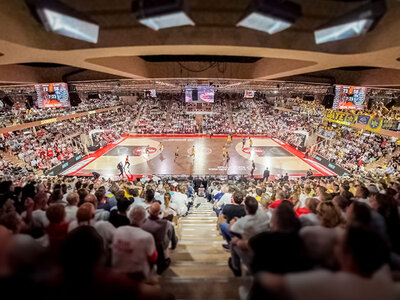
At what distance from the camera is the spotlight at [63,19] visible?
9.08 feet

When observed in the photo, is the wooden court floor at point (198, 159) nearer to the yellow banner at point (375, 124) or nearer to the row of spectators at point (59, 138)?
the row of spectators at point (59, 138)

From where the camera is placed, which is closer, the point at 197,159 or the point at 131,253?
the point at 131,253

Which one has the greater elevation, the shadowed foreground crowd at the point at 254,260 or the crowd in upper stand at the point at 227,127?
the shadowed foreground crowd at the point at 254,260

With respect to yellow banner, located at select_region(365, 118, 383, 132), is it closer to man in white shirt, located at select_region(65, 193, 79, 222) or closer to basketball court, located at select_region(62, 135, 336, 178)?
basketball court, located at select_region(62, 135, 336, 178)

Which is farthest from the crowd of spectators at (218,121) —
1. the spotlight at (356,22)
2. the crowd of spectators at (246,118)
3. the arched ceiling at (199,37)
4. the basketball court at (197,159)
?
the spotlight at (356,22)

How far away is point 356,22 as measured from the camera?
297 centimetres

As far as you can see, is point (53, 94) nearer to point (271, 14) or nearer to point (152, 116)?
point (271, 14)

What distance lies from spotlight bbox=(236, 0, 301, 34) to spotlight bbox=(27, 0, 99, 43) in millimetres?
2489

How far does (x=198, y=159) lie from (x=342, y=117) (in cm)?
1282

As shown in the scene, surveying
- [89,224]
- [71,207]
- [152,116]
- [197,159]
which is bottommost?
[197,159]

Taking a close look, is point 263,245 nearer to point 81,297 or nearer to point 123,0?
point 81,297

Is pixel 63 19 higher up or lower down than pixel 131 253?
higher up

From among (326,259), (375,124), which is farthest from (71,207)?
(375,124)

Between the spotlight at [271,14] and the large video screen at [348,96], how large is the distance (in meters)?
8.02
